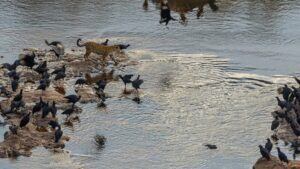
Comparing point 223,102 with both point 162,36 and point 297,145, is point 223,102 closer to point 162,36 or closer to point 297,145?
point 297,145

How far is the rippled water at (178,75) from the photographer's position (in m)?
16.4

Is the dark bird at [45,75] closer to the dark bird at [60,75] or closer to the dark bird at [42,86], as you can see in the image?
the dark bird at [60,75]

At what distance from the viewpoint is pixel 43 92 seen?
2012 cm

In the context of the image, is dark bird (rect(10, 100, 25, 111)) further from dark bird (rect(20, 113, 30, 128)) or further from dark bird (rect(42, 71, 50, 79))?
dark bird (rect(42, 71, 50, 79))

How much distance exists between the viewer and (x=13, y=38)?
2502 cm

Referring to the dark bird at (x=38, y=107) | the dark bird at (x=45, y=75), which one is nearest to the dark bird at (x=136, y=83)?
the dark bird at (x=45, y=75)

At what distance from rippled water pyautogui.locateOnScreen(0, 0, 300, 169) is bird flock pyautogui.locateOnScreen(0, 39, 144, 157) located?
1.28 feet

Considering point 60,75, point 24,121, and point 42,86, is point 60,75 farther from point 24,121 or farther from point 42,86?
point 24,121

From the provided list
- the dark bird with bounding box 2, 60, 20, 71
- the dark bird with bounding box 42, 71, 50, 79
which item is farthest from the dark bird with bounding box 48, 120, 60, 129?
the dark bird with bounding box 2, 60, 20, 71

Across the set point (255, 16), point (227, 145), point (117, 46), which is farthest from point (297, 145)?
point (255, 16)

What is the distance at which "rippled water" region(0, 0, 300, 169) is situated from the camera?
646 inches

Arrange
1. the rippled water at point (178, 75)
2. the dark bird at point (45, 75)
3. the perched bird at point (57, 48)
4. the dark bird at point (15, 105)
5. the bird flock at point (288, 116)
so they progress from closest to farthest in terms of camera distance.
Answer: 1. the rippled water at point (178, 75)
2. the bird flock at point (288, 116)
3. the dark bird at point (15, 105)
4. the dark bird at point (45, 75)
5. the perched bird at point (57, 48)

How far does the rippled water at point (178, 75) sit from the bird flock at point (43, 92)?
39 centimetres

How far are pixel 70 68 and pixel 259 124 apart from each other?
6.64 m
